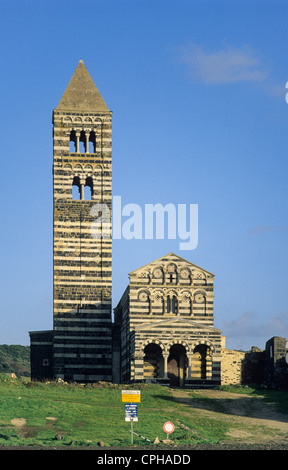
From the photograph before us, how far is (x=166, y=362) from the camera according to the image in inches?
2426

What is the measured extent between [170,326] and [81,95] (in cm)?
2025

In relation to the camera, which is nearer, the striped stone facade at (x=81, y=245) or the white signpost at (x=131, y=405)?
the white signpost at (x=131, y=405)

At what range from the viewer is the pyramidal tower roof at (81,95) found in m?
70.1

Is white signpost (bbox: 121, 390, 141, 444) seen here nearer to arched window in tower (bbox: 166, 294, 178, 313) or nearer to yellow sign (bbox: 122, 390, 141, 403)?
yellow sign (bbox: 122, 390, 141, 403)

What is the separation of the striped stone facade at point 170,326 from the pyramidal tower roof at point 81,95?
44.4ft

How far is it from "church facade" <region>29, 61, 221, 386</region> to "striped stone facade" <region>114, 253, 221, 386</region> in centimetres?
7

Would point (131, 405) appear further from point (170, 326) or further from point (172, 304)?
point (172, 304)

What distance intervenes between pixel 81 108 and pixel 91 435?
3559 centimetres

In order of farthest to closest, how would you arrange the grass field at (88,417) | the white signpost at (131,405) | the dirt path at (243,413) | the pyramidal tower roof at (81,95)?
1. the pyramidal tower roof at (81,95)
2. the dirt path at (243,413)
3. the grass field at (88,417)
4. the white signpost at (131,405)

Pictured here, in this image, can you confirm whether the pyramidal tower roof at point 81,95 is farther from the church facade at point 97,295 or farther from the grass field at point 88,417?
the grass field at point 88,417

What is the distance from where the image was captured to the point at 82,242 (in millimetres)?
68125

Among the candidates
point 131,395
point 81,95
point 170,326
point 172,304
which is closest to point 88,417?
point 131,395

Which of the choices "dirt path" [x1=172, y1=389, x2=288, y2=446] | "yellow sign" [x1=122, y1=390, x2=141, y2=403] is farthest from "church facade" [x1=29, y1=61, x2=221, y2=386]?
"yellow sign" [x1=122, y1=390, x2=141, y2=403]

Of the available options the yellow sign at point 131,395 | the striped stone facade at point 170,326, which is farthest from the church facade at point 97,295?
the yellow sign at point 131,395
